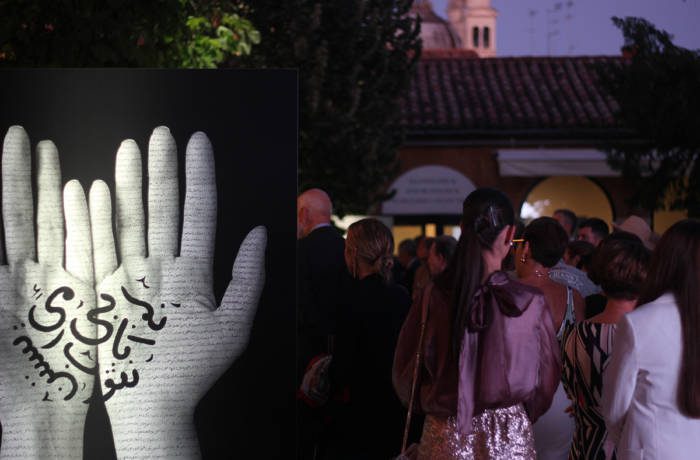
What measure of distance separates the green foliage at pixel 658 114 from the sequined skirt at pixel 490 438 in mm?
15084

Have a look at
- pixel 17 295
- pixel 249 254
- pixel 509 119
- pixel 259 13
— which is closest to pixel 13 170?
pixel 17 295

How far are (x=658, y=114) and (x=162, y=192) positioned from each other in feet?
57.0

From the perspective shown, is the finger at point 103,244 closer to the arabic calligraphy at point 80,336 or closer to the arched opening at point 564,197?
the arabic calligraphy at point 80,336

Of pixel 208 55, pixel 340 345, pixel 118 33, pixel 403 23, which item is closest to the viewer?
pixel 340 345

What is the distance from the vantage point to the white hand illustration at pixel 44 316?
13.0ft

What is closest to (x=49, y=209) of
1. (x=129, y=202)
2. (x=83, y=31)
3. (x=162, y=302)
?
(x=129, y=202)

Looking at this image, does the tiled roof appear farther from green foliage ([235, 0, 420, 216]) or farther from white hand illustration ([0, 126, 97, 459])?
white hand illustration ([0, 126, 97, 459])

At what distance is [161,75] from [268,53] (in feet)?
46.7

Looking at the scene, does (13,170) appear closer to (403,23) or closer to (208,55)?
(208,55)

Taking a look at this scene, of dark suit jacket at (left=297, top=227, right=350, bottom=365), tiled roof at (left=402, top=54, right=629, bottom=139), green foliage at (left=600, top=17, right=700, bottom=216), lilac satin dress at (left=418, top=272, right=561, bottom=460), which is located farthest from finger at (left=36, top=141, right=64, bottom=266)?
tiled roof at (left=402, top=54, right=629, bottom=139)

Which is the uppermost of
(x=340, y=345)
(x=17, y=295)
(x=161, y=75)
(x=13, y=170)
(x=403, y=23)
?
(x=403, y=23)

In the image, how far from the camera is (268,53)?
709 inches

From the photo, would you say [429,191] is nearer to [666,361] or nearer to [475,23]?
[666,361]

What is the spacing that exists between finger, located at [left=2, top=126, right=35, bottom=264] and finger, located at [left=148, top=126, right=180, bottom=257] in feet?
1.28
